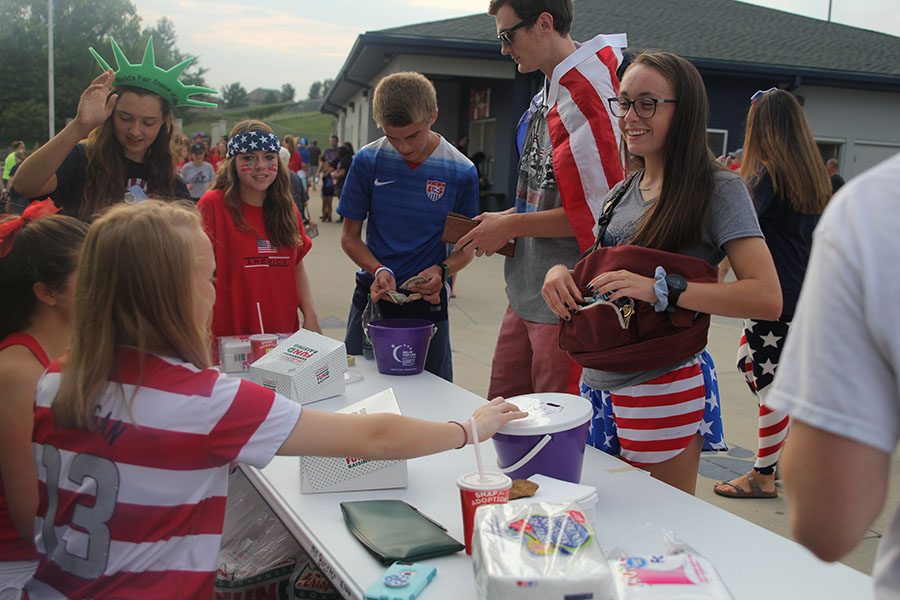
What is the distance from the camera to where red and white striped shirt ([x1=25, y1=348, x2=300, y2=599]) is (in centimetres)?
135

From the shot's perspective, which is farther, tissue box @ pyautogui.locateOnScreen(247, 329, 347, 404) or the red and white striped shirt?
tissue box @ pyautogui.locateOnScreen(247, 329, 347, 404)

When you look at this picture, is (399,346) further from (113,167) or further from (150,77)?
(150,77)

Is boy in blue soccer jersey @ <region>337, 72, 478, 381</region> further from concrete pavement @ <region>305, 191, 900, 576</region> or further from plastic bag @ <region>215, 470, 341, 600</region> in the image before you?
concrete pavement @ <region>305, 191, 900, 576</region>

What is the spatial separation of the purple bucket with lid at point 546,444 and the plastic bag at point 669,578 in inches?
16.3

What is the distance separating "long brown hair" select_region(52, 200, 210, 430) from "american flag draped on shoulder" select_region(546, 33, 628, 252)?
132 centimetres

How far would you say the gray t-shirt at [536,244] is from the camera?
246cm

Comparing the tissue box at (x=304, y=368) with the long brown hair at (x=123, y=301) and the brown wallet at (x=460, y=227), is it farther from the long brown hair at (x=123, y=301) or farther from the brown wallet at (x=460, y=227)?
the long brown hair at (x=123, y=301)

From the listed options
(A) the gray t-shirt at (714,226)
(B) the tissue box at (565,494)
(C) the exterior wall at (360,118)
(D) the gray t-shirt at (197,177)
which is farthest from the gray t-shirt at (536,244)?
(C) the exterior wall at (360,118)

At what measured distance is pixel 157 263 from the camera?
1389 millimetres

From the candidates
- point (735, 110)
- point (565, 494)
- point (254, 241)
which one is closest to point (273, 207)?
point (254, 241)

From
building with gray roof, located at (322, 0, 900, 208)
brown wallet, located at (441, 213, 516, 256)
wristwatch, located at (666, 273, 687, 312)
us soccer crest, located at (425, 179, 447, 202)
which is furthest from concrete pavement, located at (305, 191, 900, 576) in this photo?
building with gray roof, located at (322, 0, 900, 208)

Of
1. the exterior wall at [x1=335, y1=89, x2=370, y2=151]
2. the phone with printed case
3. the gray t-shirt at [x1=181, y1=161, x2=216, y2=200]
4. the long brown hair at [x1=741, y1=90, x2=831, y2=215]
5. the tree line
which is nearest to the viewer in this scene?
the phone with printed case

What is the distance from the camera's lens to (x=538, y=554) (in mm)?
1036

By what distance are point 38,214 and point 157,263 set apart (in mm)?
801
